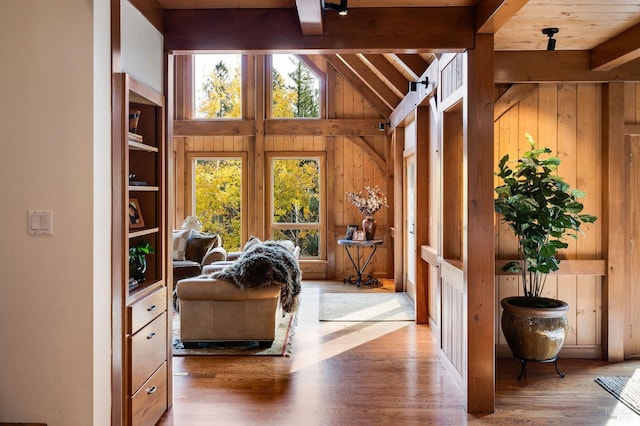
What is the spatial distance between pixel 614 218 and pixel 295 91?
18.7 feet

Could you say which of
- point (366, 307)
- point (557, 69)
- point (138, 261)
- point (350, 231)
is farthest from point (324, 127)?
point (138, 261)

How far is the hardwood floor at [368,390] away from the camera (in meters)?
2.89

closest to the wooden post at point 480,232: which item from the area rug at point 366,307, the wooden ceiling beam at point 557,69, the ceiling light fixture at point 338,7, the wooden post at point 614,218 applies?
the ceiling light fixture at point 338,7

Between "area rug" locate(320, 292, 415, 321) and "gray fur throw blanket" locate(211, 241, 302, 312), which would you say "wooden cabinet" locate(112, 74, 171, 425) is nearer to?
"gray fur throw blanket" locate(211, 241, 302, 312)

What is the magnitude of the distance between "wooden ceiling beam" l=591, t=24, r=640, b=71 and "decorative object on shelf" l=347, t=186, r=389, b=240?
13.2 ft

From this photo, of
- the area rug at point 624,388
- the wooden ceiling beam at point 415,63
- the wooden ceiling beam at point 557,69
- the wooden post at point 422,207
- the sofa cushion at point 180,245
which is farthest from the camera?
the sofa cushion at point 180,245

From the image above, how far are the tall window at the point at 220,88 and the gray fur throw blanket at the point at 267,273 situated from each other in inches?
177

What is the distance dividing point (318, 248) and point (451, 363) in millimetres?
4813

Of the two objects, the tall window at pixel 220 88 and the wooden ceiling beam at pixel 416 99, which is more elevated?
the tall window at pixel 220 88

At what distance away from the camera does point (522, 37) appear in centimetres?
360

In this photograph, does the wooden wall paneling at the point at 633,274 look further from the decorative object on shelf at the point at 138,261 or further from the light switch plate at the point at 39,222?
the light switch plate at the point at 39,222

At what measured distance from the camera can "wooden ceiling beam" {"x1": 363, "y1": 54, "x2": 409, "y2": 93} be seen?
5863 millimetres

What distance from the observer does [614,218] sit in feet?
13.0

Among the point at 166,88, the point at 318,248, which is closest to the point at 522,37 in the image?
the point at 166,88
